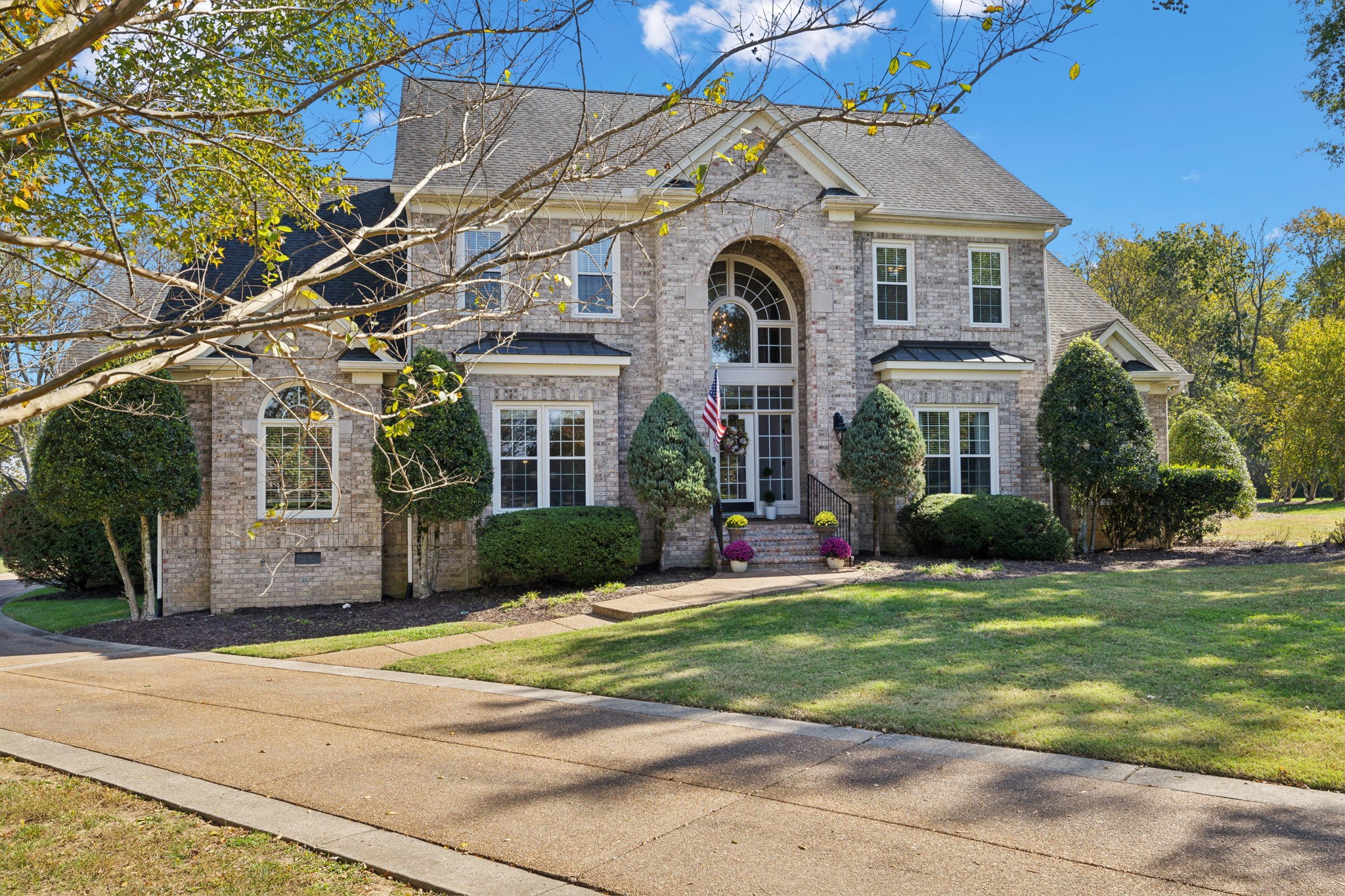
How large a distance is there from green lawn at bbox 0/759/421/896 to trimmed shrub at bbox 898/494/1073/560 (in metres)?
13.6

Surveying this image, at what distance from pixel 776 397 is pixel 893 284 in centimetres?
345

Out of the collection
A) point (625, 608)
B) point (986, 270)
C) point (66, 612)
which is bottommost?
point (66, 612)

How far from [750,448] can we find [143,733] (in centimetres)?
1322

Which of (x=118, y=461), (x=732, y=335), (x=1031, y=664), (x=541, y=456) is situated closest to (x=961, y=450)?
(x=732, y=335)

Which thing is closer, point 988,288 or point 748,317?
point 748,317

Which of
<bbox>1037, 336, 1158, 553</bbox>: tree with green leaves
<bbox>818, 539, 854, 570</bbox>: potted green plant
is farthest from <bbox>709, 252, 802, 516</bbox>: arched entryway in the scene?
<bbox>1037, 336, 1158, 553</bbox>: tree with green leaves

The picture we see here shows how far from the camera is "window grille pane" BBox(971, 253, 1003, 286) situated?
19.3m

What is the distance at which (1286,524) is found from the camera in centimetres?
2469

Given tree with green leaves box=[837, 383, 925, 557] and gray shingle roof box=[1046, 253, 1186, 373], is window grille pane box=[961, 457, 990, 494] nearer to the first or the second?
tree with green leaves box=[837, 383, 925, 557]

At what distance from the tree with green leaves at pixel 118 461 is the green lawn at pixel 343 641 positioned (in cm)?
359

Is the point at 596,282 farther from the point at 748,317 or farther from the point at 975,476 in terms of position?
the point at 975,476

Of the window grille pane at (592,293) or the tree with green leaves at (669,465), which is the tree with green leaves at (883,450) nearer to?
the tree with green leaves at (669,465)

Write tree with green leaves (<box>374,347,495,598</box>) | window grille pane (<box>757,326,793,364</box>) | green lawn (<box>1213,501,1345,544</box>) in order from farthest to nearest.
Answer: green lawn (<box>1213,501,1345,544</box>), window grille pane (<box>757,326,793,364</box>), tree with green leaves (<box>374,347,495,598</box>)

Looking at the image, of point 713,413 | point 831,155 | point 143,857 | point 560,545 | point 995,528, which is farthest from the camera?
point 831,155
